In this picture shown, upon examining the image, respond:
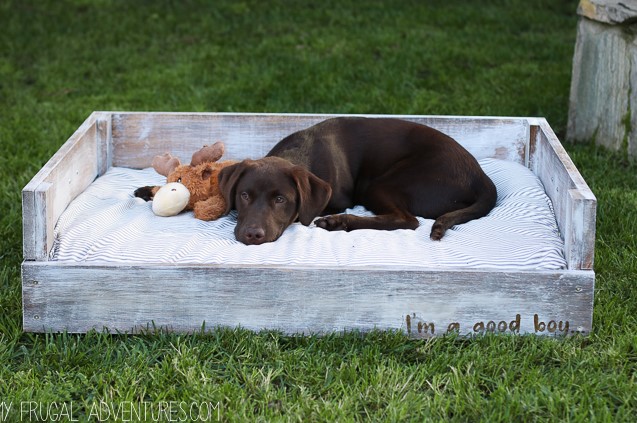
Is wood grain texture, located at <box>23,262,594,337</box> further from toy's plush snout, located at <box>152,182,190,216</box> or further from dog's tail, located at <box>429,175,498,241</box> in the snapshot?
toy's plush snout, located at <box>152,182,190,216</box>

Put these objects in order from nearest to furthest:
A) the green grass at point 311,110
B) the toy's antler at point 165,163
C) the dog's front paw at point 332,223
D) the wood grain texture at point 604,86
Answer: the green grass at point 311,110 → the dog's front paw at point 332,223 → the toy's antler at point 165,163 → the wood grain texture at point 604,86

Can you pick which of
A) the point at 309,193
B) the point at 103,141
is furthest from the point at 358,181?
the point at 103,141

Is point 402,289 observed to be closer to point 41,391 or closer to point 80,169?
point 41,391

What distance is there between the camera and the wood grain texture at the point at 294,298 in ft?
12.4

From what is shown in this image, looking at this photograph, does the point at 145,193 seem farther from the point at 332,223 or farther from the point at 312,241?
the point at 312,241

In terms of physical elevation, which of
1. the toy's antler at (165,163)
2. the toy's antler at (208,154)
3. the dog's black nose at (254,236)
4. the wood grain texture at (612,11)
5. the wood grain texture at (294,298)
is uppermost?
the wood grain texture at (612,11)

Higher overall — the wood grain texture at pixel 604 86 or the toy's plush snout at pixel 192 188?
the wood grain texture at pixel 604 86

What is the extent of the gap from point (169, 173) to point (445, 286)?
6.70ft

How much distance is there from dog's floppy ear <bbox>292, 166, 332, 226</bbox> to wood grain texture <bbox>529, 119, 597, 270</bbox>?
3.87 feet

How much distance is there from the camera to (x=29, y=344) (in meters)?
3.82

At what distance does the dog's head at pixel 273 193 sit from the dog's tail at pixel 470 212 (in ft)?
1.96

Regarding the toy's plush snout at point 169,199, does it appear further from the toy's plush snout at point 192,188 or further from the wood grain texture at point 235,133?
the wood grain texture at point 235,133

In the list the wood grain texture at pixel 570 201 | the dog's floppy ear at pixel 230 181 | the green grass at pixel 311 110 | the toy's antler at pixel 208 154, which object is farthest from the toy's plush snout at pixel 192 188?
the wood grain texture at pixel 570 201

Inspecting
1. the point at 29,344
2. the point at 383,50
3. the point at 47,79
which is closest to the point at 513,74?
the point at 383,50
